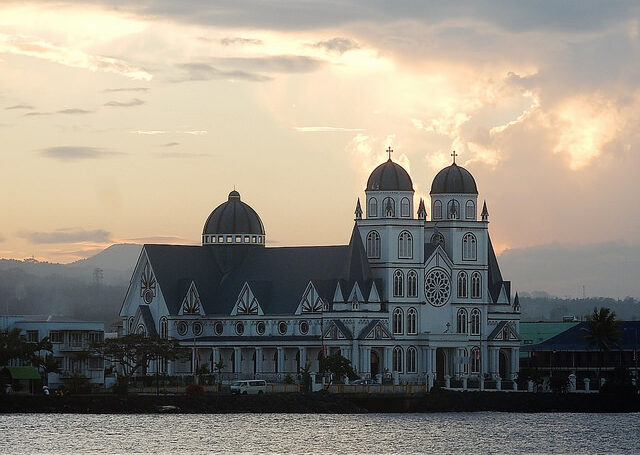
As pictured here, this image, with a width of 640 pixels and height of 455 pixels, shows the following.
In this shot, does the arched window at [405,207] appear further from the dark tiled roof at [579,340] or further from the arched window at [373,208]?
the dark tiled roof at [579,340]

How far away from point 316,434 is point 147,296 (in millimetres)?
56707

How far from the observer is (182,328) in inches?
7328

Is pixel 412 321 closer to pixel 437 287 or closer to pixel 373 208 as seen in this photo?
pixel 437 287

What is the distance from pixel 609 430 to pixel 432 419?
15.8m

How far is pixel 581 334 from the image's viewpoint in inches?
7495

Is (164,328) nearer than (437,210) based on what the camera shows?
No

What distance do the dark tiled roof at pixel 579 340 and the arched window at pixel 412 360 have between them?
50.9 ft

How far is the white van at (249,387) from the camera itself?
160500 mm

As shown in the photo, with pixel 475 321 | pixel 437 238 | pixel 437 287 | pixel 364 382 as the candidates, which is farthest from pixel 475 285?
pixel 364 382

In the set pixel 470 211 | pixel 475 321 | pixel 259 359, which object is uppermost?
pixel 470 211

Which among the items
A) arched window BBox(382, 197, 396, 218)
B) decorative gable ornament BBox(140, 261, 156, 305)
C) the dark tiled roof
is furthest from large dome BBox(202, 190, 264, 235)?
the dark tiled roof

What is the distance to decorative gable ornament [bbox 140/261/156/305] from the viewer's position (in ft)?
616

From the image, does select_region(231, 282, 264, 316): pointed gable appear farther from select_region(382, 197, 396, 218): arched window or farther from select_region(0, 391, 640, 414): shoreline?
select_region(0, 391, 640, 414): shoreline

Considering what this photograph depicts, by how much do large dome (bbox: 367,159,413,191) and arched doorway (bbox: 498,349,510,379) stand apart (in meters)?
17.6
